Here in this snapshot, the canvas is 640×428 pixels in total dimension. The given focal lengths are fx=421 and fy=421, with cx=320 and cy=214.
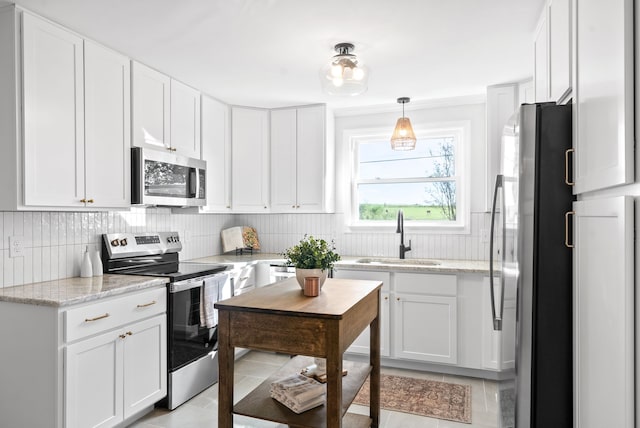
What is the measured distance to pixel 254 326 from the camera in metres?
1.84

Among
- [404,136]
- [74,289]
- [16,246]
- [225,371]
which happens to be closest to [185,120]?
[16,246]

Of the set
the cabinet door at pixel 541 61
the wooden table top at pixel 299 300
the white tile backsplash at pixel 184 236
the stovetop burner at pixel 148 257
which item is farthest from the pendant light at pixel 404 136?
the stovetop burner at pixel 148 257

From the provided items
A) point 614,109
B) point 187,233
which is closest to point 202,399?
point 187,233

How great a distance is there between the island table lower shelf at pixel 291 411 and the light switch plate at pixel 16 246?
161 centimetres

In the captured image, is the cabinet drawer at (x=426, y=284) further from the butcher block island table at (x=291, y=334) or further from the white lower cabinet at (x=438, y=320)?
the butcher block island table at (x=291, y=334)

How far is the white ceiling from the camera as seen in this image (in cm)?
217

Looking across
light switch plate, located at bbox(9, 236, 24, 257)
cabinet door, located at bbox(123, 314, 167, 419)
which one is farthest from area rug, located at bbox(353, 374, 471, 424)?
light switch plate, located at bbox(9, 236, 24, 257)

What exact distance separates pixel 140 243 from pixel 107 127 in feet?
3.23

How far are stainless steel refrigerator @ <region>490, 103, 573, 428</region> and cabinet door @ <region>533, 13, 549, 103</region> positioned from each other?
0.68 meters

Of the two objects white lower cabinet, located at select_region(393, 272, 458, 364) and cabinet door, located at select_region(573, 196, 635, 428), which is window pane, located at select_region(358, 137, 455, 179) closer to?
white lower cabinet, located at select_region(393, 272, 458, 364)

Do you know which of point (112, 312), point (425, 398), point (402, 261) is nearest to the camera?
point (112, 312)

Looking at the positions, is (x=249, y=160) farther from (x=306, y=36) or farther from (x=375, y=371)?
(x=375, y=371)

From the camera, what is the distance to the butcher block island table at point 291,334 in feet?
5.68

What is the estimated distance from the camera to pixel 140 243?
3.31m
